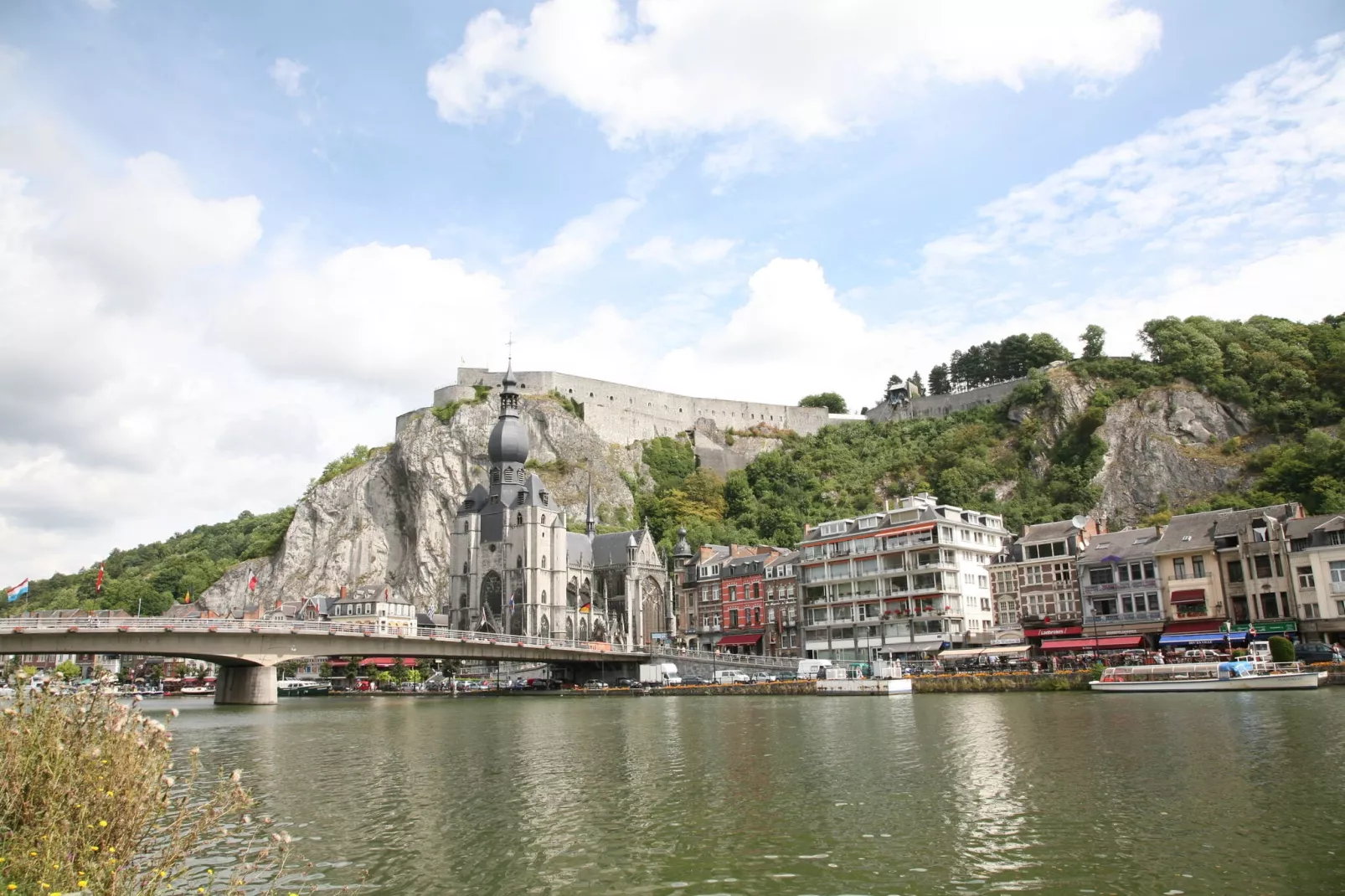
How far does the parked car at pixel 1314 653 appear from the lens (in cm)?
4284

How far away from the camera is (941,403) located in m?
121

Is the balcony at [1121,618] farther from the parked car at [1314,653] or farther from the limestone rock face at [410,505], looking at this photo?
the limestone rock face at [410,505]

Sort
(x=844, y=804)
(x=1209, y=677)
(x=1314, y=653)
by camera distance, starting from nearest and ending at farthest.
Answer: (x=844, y=804), (x=1209, y=677), (x=1314, y=653)

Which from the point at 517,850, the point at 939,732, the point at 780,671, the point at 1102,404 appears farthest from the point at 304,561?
the point at 517,850

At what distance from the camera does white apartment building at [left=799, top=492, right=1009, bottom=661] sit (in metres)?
63.7

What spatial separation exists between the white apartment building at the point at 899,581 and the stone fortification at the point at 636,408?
55.0 m

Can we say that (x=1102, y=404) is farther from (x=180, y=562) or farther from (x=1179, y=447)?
(x=180, y=562)

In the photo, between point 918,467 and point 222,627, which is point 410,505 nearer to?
point 918,467

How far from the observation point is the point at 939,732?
93.6 ft

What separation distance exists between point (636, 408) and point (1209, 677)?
90936 mm

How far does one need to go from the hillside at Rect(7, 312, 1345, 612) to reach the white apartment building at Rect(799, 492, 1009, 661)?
1883 centimetres

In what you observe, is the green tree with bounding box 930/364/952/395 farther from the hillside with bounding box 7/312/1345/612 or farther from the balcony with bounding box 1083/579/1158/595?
the balcony with bounding box 1083/579/1158/595

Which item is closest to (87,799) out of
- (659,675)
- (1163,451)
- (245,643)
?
(245,643)

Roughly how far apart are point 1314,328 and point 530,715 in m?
80.7
